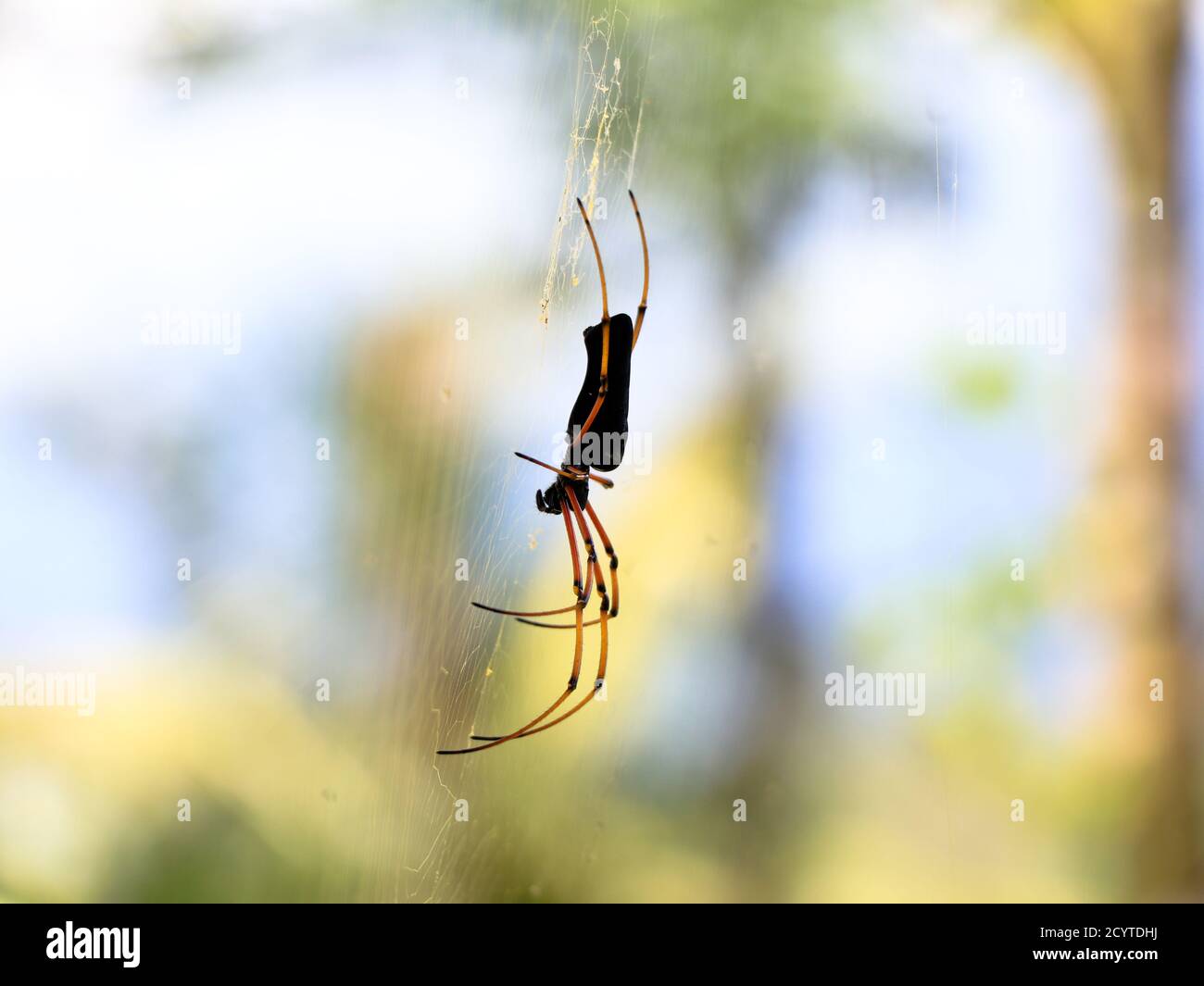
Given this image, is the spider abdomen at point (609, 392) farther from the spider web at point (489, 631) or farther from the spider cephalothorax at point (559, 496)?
the spider web at point (489, 631)

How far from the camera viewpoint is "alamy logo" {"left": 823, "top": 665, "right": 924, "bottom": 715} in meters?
2.62

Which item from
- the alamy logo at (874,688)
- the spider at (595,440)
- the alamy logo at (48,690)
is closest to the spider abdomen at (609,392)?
the spider at (595,440)

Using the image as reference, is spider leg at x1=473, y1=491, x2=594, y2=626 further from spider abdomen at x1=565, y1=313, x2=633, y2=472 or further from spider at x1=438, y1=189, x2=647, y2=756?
spider abdomen at x1=565, y1=313, x2=633, y2=472

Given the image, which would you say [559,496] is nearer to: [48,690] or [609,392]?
[609,392]

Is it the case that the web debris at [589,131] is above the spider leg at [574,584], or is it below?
above

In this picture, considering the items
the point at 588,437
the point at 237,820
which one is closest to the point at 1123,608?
the point at 588,437

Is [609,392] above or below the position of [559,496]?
above

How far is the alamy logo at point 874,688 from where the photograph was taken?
2.62 m

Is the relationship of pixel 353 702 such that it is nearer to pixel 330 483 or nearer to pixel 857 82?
pixel 330 483

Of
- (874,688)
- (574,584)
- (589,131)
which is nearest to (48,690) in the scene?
(574,584)

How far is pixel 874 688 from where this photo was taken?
264cm

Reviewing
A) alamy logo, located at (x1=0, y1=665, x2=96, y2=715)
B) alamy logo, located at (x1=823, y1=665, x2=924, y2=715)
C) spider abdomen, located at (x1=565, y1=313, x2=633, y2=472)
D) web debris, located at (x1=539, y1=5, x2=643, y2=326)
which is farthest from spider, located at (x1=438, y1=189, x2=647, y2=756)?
alamy logo, located at (x1=0, y1=665, x2=96, y2=715)

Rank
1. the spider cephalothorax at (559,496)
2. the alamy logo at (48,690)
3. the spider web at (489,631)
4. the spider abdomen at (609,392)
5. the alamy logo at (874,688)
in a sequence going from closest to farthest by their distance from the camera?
1. the spider abdomen at (609,392)
2. the spider cephalothorax at (559,496)
3. the spider web at (489,631)
4. the alamy logo at (48,690)
5. the alamy logo at (874,688)

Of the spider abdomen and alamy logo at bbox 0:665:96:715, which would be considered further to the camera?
alamy logo at bbox 0:665:96:715
